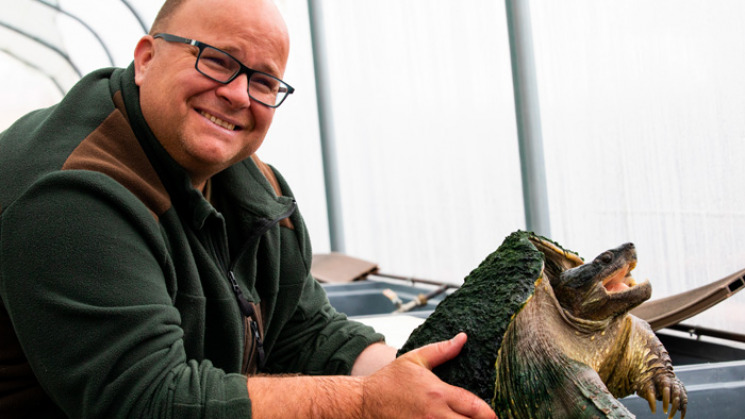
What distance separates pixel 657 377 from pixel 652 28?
1750 mm

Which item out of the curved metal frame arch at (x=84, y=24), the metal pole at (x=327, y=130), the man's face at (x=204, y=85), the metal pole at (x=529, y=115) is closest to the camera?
the man's face at (x=204, y=85)

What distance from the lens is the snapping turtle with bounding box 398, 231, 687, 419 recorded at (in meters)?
0.96

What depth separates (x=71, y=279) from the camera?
97 cm

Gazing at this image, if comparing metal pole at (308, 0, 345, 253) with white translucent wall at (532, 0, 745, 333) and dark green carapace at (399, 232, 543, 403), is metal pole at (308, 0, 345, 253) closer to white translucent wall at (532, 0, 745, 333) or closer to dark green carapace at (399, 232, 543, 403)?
white translucent wall at (532, 0, 745, 333)

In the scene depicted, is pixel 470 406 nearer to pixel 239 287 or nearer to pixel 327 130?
pixel 239 287

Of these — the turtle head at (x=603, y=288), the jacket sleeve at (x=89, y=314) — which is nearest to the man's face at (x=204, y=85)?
the jacket sleeve at (x=89, y=314)

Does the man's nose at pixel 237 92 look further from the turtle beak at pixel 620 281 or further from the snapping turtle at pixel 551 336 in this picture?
the turtle beak at pixel 620 281

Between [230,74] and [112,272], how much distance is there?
1.69 feet

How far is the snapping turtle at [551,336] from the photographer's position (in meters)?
0.96

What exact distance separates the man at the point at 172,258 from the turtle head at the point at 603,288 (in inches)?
9.7

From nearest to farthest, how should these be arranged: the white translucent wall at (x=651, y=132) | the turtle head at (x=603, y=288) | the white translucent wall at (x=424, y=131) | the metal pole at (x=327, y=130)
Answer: the turtle head at (x=603, y=288) → the white translucent wall at (x=651, y=132) → the white translucent wall at (x=424, y=131) → the metal pole at (x=327, y=130)

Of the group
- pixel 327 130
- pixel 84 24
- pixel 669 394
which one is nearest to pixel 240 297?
pixel 669 394

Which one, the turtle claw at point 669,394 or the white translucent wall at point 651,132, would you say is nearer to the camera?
the turtle claw at point 669,394

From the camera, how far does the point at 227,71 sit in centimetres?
131
